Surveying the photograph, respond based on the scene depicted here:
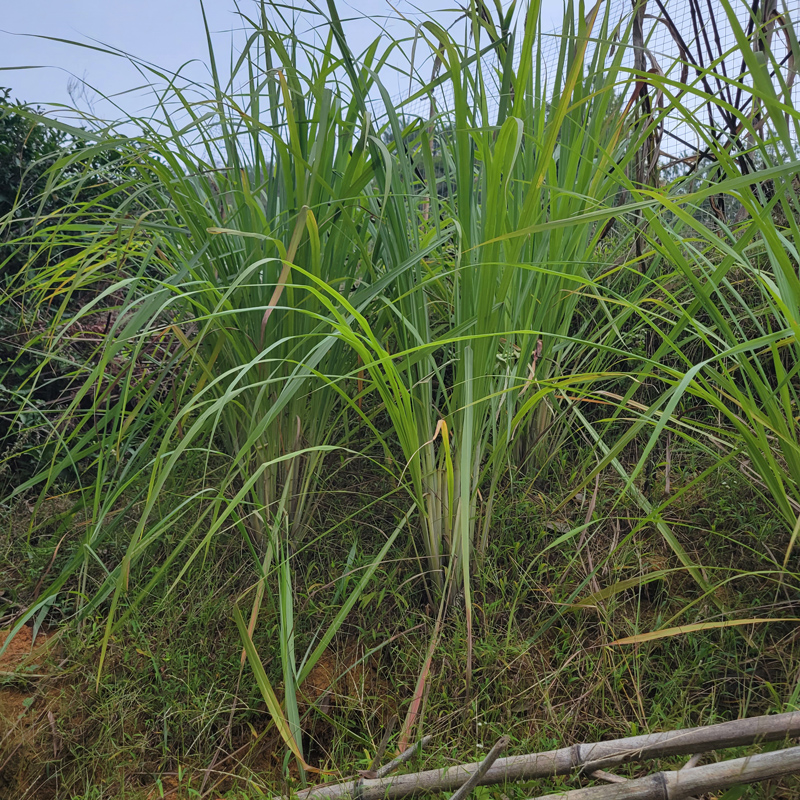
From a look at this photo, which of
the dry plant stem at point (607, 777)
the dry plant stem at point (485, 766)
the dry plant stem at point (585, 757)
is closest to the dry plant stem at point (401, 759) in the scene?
the dry plant stem at point (585, 757)

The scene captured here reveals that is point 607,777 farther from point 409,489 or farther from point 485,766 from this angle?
point 409,489

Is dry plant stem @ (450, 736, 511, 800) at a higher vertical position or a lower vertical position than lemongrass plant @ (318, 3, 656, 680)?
lower

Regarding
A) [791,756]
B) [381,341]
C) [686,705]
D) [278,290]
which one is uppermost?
[278,290]

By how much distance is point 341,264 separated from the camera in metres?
1.31

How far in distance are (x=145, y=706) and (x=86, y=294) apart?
7.17ft

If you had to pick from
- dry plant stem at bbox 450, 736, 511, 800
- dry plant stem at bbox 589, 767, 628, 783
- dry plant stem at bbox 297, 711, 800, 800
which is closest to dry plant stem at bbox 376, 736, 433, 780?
dry plant stem at bbox 297, 711, 800, 800

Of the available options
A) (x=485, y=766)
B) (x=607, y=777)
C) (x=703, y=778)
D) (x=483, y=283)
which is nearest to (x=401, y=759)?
(x=485, y=766)

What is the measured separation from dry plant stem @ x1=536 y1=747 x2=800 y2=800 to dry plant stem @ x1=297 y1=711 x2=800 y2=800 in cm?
4

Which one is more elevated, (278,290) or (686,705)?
(278,290)

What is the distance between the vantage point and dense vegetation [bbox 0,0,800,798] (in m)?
1.01

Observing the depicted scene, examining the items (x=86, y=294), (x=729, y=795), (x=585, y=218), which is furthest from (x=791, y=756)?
(x=86, y=294)

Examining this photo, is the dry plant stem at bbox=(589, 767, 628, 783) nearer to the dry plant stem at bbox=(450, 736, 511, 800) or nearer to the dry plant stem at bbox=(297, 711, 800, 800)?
the dry plant stem at bbox=(297, 711, 800, 800)

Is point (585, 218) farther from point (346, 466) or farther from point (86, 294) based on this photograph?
point (86, 294)

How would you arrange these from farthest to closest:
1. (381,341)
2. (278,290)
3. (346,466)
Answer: (346,466) < (381,341) < (278,290)
